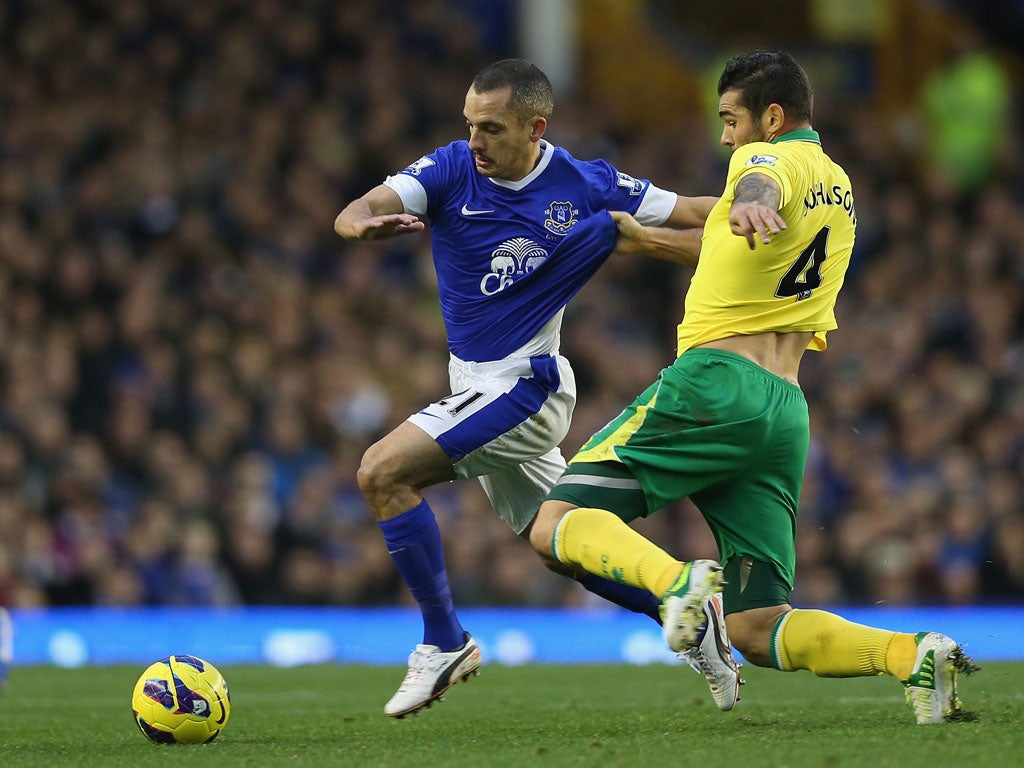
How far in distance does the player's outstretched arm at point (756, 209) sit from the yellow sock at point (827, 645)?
1356 mm

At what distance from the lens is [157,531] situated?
13367 mm

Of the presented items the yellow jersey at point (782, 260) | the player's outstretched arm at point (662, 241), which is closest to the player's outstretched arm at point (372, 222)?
the player's outstretched arm at point (662, 241)

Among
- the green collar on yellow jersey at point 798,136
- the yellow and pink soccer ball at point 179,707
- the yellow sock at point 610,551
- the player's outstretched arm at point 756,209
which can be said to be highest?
the green collar on yellow jersey at point 798,136

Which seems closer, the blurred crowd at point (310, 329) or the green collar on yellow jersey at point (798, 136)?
the green collar on yellow jersey at point (798, 136)

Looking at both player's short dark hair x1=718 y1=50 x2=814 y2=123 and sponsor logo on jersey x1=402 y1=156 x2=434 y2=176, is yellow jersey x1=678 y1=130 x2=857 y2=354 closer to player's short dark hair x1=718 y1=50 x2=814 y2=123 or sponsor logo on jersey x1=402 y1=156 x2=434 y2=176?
player's short dark hair x1=718 y1=50 x2=814 y2=123

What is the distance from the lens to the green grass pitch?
4992 millimetres

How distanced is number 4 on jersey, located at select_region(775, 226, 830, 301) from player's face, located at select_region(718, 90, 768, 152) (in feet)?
1.39

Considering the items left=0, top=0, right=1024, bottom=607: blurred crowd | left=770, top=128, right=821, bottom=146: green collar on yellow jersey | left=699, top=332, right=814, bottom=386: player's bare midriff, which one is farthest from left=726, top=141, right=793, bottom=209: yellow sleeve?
left=0, top=0, right=1024, bottom=607: blurred crowd

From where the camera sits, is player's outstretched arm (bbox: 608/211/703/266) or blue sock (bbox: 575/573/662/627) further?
blue sock (bbox: 575/573/662/627)

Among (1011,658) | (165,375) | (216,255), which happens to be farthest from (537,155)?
(216,255)

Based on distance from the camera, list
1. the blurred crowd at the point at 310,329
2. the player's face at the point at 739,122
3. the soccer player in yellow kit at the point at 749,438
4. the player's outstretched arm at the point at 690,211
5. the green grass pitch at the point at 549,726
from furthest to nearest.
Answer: the blurred crowd at the point at 310,329
the player's outstretched arm at the point at 690,211
the player's face at the point at 739,122
the soccer player in yellow kit at the point at 749,438
the green grass pitch at the point at 549,726

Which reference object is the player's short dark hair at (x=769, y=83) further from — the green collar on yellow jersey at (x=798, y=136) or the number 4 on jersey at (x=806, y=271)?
the number 4 on jersey at (x=806, y=271)

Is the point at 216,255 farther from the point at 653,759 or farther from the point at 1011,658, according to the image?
the point at 653,759

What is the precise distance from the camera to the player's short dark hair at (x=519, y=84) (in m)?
6.58
